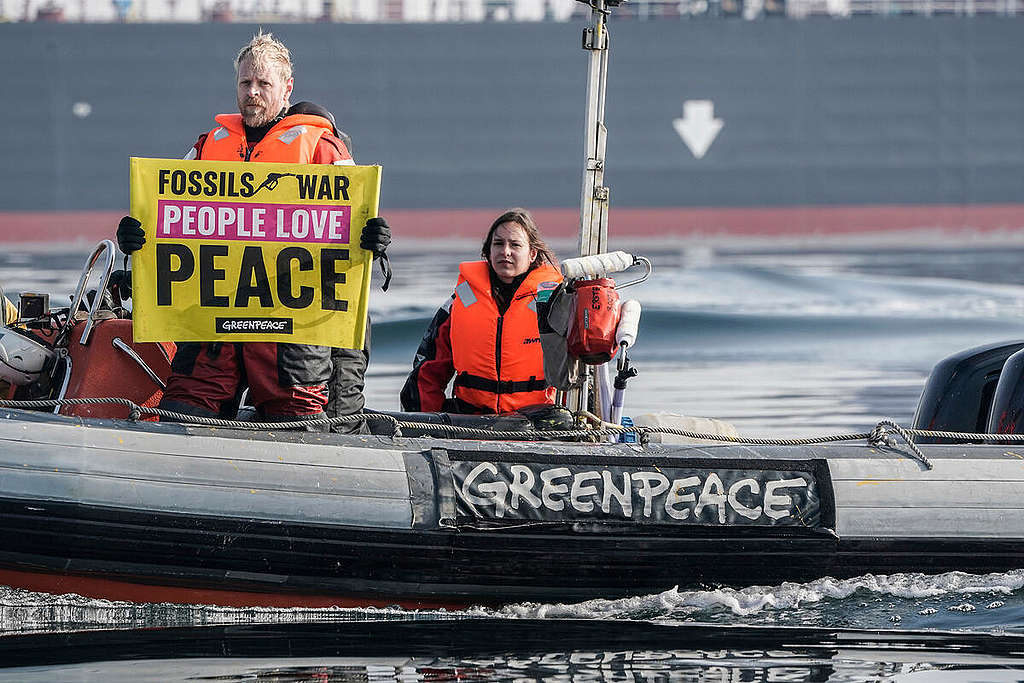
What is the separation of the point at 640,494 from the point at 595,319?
2.09 feet

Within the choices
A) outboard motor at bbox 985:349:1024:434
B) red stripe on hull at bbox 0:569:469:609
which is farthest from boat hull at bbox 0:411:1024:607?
outboard motor at bbox 985:349:1024:434

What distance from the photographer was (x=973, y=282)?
723 inches

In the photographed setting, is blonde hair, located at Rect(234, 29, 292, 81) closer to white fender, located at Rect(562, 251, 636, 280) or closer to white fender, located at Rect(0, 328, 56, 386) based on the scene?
white fender, located at Rect(562, 251, 636, 280)

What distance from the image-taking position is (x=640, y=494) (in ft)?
15.5

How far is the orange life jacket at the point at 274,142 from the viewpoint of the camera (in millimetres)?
4914

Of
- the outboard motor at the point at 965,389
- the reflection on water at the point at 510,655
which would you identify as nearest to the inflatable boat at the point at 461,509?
the reflection on water at the point at 510,655

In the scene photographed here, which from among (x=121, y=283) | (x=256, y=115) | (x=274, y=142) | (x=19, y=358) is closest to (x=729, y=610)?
(x=274, y=142)

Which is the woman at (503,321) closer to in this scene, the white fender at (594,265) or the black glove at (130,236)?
the white fender at (594,265)

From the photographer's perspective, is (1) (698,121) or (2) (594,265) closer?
(2) (594,265)

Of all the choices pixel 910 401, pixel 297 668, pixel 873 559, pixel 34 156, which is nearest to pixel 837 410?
pixel 910 401

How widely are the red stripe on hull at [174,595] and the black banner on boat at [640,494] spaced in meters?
0.41

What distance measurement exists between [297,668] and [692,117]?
25246mm

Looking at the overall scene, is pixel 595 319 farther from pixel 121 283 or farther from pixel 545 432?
pixel 121 283

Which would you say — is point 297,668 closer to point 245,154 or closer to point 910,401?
point 245,154
